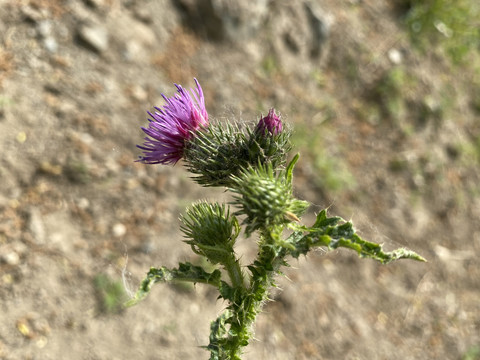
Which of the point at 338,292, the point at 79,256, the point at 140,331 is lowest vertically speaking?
the point at 140,331

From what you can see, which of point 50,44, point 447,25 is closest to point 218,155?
point 50,44

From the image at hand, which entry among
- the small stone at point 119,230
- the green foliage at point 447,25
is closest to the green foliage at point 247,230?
the small stone at point 119,230

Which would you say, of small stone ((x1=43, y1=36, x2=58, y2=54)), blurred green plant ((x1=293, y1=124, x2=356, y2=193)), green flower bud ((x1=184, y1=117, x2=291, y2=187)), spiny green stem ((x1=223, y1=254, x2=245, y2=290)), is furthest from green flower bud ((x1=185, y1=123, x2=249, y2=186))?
blurred green plant ((x1=293, y1=124, x2=356, y2=193))

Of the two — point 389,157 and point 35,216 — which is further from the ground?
point 389,157

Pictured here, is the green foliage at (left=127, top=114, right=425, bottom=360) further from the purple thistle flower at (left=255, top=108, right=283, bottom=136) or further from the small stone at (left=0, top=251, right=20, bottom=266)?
the small stone at (left=0, top=251, right=20, bottom=266)

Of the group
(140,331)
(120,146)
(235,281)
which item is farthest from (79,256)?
(235,281)

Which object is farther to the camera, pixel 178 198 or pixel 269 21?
pixel 269 21

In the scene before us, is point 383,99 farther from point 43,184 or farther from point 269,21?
point 43,184

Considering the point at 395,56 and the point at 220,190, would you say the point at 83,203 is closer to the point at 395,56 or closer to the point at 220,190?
the point at 220,190
